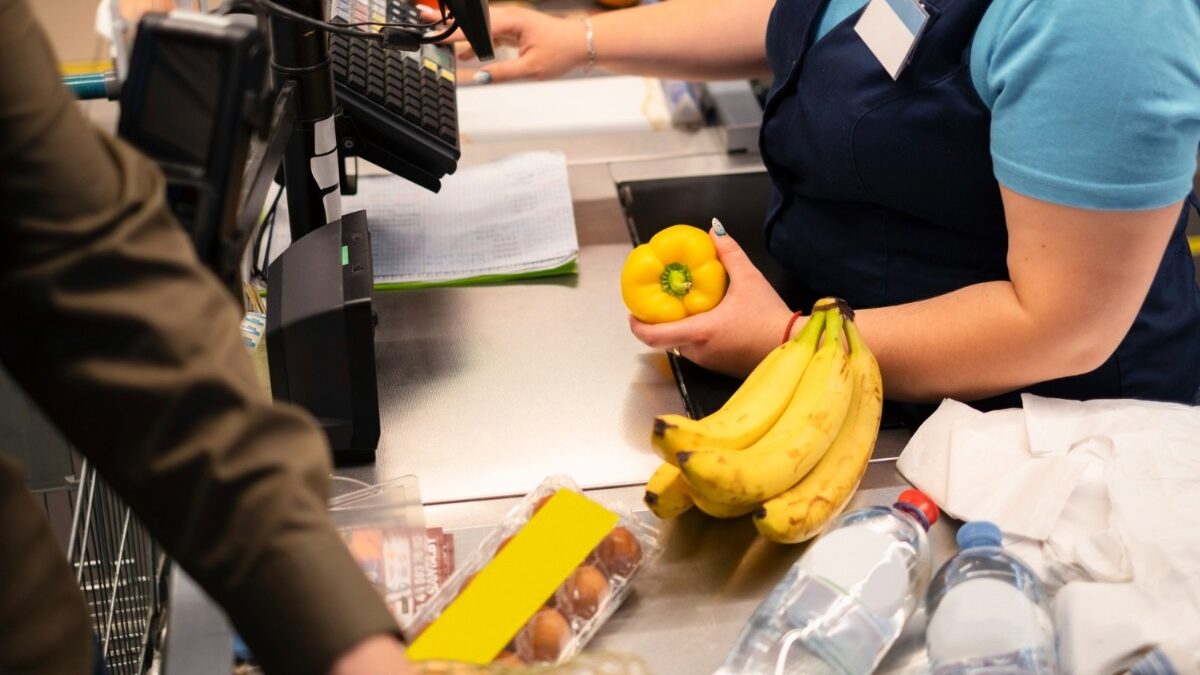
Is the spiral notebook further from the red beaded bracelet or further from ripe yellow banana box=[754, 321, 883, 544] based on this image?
ripe yellow banana box=[754, 321, 883, 544]

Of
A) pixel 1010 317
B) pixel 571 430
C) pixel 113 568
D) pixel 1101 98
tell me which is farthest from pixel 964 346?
pixel 113 568

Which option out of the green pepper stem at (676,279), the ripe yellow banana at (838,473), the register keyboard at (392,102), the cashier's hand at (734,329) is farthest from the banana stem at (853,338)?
the register keyboard at (392,102)

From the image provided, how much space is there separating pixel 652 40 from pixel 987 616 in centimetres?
108

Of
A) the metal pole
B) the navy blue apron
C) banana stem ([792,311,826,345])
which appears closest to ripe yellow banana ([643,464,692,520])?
banana stem ([792,311,826,345])

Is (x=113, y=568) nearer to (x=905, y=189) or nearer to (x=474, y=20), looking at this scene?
(x=474, y=20)

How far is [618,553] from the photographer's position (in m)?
1.14

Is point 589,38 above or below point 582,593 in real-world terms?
above

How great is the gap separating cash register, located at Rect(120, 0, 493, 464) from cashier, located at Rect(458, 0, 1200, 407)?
351 mm

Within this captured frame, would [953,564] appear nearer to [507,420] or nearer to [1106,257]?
[1106,257]

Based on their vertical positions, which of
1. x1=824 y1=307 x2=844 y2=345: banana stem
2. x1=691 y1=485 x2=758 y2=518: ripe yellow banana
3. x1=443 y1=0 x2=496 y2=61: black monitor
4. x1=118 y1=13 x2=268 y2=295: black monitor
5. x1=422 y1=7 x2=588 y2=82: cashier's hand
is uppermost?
x1=118 y1=13 x2=268 y2=295: black monitor

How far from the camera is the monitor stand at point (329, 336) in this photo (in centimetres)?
122

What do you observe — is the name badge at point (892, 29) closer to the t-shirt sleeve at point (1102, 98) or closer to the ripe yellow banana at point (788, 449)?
the t-shirt sleeve at point (1102, 98)

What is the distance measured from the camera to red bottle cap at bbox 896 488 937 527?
116cm

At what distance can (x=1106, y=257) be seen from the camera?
1.17 metres
